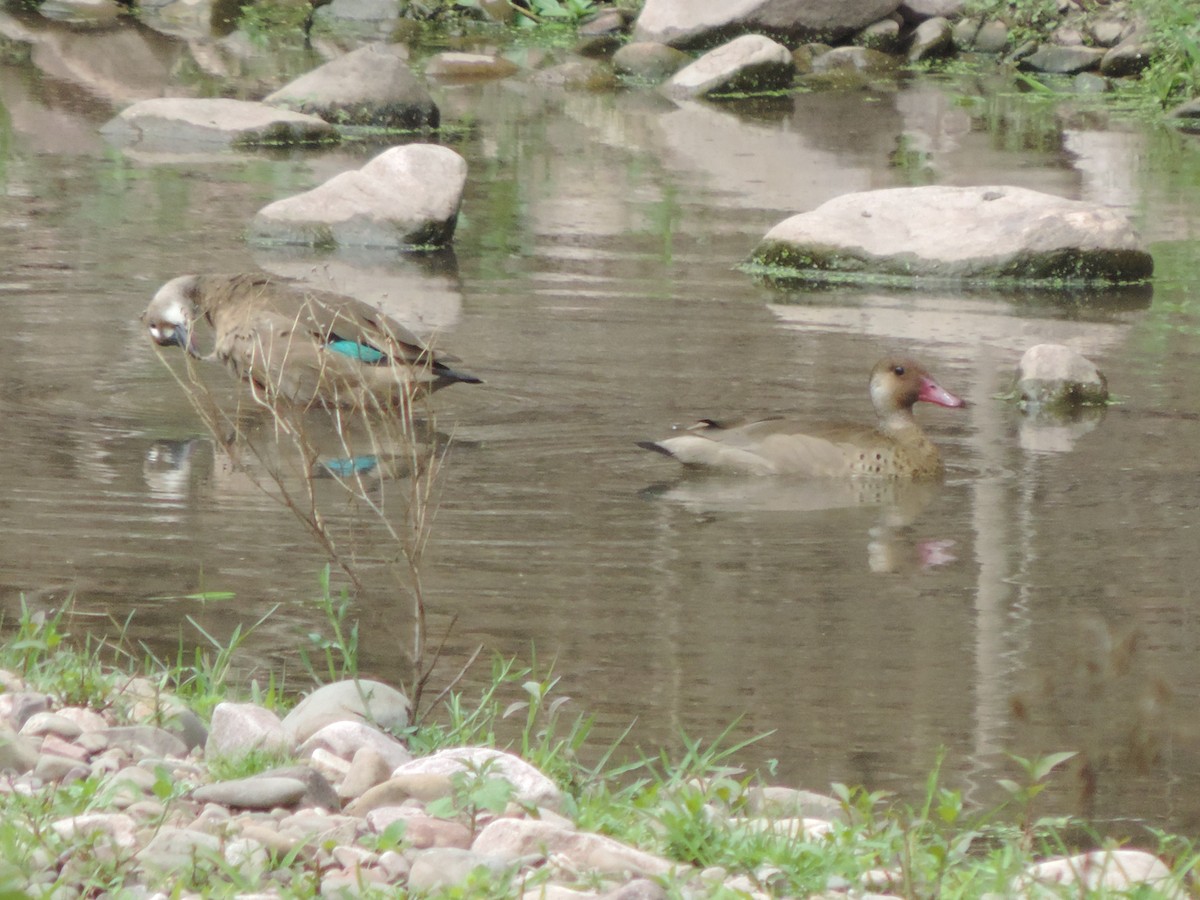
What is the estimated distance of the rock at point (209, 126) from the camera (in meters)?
Answer: 16.3

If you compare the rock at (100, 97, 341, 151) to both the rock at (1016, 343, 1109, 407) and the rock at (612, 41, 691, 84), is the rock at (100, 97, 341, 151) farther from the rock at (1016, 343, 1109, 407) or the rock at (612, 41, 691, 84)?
the rock at (1016, 343, 1109, 407)

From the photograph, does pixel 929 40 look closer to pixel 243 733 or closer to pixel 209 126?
pixel 209 126

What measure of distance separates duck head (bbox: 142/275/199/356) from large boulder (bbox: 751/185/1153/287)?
4097 mm

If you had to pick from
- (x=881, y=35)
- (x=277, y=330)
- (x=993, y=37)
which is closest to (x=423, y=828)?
(x=277, y=330)

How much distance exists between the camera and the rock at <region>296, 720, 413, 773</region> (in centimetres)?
404

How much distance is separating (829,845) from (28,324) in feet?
22.1

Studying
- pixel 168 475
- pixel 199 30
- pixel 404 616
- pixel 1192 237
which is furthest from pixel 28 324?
pixel 199 30

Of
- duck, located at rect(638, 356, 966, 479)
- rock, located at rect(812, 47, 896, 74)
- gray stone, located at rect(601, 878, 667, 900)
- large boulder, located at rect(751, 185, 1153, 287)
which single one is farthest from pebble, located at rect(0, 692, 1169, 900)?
rock, located at rect(812, 47, 896, 74)

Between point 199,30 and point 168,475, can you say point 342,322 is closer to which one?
point 168,475

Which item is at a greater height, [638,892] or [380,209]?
[380,209]

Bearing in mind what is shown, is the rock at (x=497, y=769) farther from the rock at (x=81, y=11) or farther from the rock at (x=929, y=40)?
the rock at (x=81, y=11)

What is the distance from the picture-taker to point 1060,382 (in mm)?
8305

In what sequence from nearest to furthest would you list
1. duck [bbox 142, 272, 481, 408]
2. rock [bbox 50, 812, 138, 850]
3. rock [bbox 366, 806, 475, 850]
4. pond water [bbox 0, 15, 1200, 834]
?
rock [bbox 50, 812, 138, 850]
rock [bbox 366, 806, 475, 850]
pond water [bbox 0, 15, 1200, 834]
duck [bbox 142, 272, 481, 408]

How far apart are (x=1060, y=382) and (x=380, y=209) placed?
5046mm
